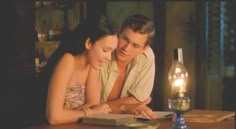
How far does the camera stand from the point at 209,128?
8.42 ft

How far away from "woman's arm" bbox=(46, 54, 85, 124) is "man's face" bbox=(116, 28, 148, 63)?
19.8 inches

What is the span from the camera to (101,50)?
9.27 feet

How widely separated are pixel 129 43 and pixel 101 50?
33 cm

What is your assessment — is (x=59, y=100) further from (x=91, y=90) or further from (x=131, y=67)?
(x=131, y=67)

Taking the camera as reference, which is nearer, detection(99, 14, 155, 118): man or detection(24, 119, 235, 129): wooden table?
detection(24, 119, 235, 129): wooden table

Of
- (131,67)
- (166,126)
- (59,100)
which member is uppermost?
(131,67)

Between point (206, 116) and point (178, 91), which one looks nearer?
point (178, 91)

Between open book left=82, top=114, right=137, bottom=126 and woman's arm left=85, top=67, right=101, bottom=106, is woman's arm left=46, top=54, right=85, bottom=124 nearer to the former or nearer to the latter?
open book left=82, top=114, right=137, bottom=126

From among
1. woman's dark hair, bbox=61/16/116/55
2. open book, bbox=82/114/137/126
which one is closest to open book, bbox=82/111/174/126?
open book, bbox=82/114/137/126

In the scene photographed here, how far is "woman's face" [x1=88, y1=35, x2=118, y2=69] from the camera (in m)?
2.82

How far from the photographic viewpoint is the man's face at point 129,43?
3.11 m

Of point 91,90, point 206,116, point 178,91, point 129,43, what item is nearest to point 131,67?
point 129,43

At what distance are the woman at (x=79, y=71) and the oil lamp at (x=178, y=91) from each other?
515 mm

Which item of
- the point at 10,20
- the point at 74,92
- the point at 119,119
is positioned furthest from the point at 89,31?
the point at 10,20
